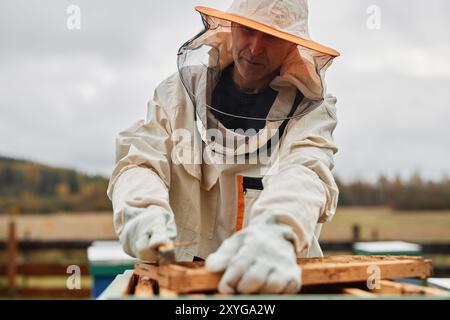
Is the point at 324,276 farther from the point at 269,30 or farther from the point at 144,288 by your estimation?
the point at 269,30

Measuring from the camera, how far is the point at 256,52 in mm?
2152

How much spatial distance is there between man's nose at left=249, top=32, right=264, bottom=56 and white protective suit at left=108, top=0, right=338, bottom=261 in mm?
161

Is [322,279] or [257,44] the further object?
[257,44]

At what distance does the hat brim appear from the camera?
2029mm

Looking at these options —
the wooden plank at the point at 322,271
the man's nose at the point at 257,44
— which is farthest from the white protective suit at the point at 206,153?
the wooden plank at the point at 322,271

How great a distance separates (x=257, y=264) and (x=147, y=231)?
41 centimetres

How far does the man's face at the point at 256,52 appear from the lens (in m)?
2.15

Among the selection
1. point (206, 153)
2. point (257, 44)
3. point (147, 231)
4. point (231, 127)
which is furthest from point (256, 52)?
point (147, 231)

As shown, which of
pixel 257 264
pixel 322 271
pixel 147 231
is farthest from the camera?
pixel 147 231

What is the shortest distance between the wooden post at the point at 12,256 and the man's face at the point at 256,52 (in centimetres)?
636

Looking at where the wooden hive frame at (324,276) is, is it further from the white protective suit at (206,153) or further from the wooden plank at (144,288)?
the white protective suit at (206,153)

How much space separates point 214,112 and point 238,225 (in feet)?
1.53

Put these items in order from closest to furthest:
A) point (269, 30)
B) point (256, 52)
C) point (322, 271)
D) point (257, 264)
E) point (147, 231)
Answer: point (257, 264)
point (322, 271)
point (147, 231)
point (269, 30)
point (256, 52)

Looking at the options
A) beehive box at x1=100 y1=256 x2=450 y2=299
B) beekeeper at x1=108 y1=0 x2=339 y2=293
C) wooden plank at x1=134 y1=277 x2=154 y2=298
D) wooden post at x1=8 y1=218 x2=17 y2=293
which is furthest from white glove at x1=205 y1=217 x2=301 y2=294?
wooden post at x1=8 y1=218 x2=17 y2=293
